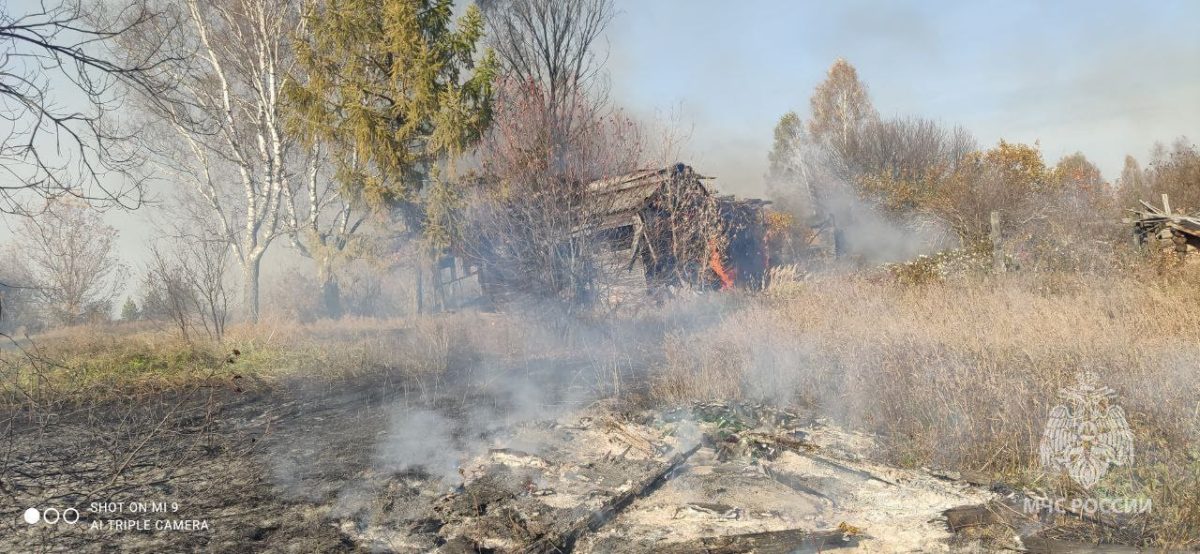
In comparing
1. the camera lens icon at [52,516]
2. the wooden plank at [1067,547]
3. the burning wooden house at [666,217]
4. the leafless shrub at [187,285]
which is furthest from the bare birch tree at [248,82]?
the wooden plank at [1067,547]

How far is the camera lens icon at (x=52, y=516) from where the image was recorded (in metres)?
3.95

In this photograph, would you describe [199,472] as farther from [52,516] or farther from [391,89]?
[391,89]

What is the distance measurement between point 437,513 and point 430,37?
11.6m

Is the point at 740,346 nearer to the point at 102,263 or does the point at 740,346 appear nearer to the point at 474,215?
the point at 474,215

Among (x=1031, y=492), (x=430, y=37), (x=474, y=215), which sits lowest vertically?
(x=1031, y=492)

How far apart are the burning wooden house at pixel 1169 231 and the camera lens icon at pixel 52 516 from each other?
13982mm

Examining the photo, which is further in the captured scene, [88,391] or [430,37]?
[430,37]

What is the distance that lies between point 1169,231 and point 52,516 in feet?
50.6

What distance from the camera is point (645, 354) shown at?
29.0ft

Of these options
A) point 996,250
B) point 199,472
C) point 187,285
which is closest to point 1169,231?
point 996,250

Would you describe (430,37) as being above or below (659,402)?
above

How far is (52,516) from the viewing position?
401 cm

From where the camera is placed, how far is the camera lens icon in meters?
3.95

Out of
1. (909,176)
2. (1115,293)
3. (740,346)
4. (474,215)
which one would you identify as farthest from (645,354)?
(909,176)
